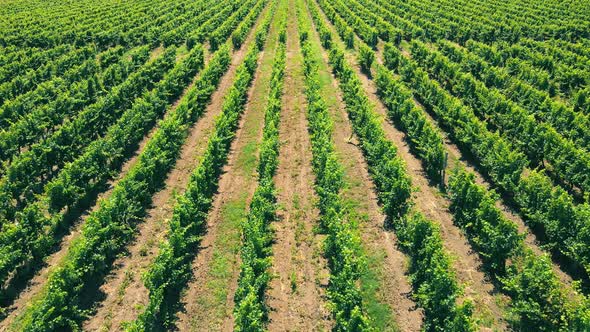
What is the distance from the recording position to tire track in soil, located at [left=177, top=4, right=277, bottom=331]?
64.9ft

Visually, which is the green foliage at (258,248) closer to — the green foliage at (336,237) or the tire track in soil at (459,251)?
the green foliage at (336,237)

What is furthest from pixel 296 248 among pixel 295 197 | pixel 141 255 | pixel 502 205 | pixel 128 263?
pixel 502 205

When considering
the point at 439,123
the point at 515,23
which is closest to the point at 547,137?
the point at 439,123

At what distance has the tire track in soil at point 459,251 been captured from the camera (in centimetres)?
1983

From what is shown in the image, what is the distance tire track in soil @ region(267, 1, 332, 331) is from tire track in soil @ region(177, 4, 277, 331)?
6.14 ft

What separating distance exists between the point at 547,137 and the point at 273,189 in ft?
58.6

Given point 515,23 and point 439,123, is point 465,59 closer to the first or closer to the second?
point 439,123

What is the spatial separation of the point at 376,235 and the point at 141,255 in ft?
39.7

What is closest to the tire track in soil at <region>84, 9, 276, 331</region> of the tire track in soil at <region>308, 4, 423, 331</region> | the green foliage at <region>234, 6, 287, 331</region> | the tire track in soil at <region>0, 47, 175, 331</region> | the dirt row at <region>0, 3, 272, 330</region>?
the dirt row at <region>0, 3, 272, 330</region>

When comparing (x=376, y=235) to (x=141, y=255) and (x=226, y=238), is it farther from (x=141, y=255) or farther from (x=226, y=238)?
(x=141, y=255)

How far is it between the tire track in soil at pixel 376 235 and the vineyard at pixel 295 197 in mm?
113

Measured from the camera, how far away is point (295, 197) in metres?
27.3

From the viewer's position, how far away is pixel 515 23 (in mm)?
61250

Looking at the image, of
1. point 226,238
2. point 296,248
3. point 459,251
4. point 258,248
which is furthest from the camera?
point 226,238
